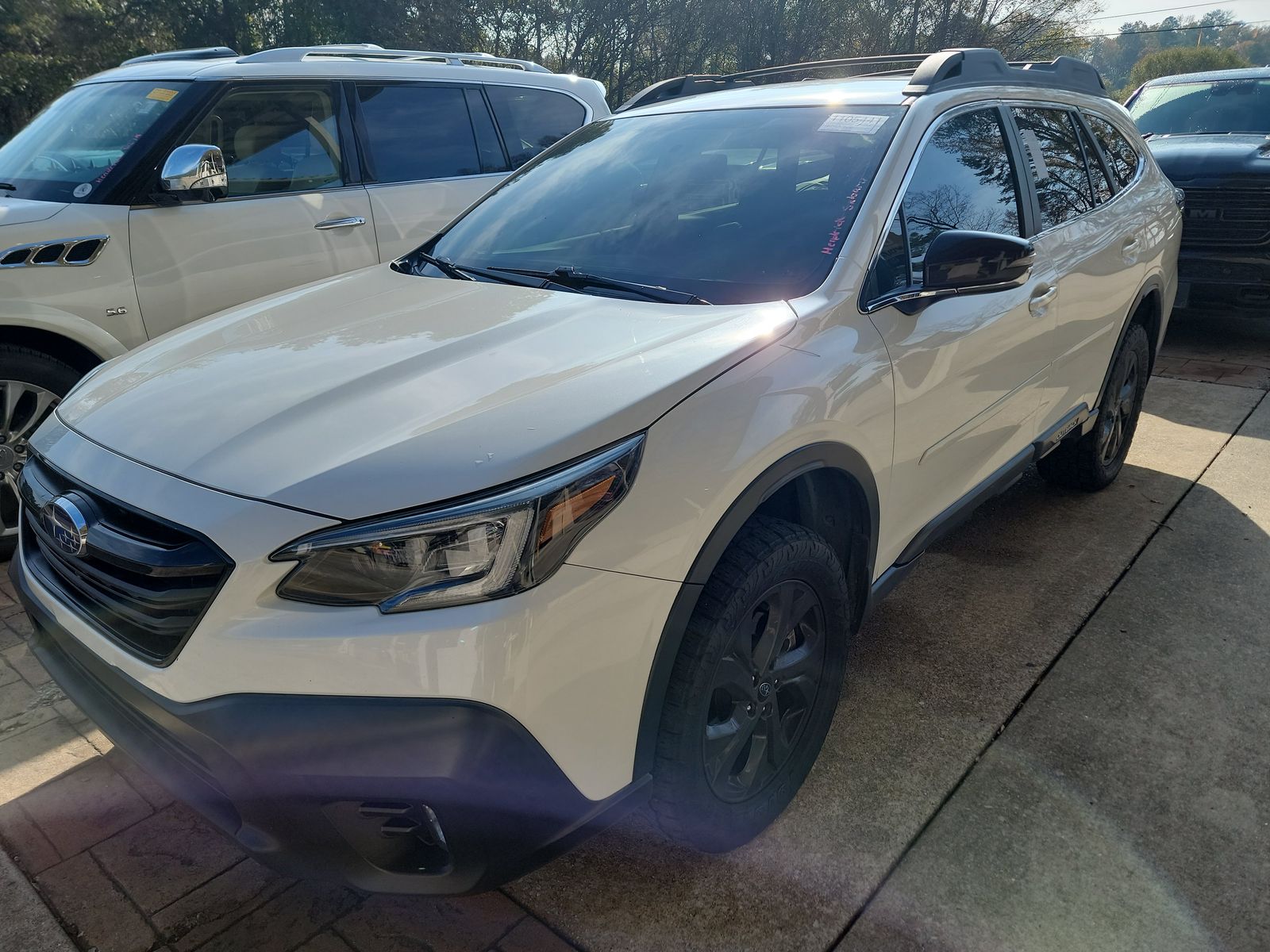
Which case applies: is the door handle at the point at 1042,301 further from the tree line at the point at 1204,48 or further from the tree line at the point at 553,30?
the tree line at the point at 1204,48

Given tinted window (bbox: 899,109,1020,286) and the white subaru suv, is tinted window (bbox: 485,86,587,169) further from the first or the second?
tinted window (bbox: 899,109,1020,286)

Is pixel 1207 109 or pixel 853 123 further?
pixel 1207 109

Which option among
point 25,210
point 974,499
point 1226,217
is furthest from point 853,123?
point 1226,217

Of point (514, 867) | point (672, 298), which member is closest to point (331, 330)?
point (672, 298)

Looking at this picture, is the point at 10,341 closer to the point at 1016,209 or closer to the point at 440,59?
the point at 440,59

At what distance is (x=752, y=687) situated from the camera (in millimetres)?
2135

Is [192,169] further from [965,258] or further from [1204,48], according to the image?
[1204,48]

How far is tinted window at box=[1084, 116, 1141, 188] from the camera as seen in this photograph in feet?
13.0

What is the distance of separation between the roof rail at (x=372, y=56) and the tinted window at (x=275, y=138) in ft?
0.71

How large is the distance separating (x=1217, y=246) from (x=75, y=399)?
305 inches

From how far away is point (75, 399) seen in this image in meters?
2.27

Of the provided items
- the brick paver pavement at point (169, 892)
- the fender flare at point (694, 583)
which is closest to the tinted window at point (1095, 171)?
the fender flare at point (694, 583)

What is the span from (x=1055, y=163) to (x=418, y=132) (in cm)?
311

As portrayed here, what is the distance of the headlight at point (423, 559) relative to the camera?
1572 mm
